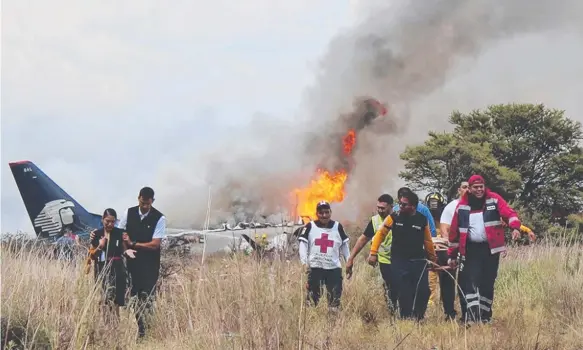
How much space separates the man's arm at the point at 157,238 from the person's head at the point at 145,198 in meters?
0.22

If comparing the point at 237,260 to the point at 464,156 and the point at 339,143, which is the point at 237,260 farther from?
the point at 339,143

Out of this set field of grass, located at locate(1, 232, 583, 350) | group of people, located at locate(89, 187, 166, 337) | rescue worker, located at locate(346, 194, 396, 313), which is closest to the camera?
field of grass, located at locate(1, 232, 583, 350)

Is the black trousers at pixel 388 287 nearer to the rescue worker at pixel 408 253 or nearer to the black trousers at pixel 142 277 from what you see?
the rescue worker at pixel 408 253

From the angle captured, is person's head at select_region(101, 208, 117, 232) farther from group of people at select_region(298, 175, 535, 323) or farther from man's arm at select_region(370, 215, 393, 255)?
man's arm at select_region(370, 215, 393, 255)

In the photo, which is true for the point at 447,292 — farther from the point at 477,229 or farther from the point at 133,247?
the point at 133,247

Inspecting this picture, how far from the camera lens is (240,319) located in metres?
3.88

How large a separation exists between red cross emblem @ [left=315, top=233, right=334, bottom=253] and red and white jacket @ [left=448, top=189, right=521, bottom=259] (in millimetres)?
1393

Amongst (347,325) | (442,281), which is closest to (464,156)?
(442,281)

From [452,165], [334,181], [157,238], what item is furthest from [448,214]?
[334,181]

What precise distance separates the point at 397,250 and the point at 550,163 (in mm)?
23370

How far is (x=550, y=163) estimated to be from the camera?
27.8m

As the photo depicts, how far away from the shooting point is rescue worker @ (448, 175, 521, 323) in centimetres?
654

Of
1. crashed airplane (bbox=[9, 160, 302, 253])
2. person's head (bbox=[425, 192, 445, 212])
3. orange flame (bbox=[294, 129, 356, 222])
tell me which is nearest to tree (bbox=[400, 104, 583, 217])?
orange flame (bbox=[294, 129, 356, 222])

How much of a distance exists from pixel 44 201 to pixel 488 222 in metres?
16.6
